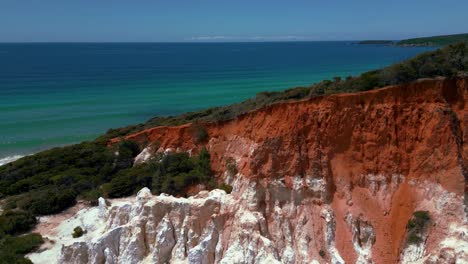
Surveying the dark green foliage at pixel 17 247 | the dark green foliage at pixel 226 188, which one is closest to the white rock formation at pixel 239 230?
the dark green foliage at pixel 17 247

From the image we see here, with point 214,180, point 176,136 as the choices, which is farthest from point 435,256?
point 176,136

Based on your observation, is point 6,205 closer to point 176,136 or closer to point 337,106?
point 176,136

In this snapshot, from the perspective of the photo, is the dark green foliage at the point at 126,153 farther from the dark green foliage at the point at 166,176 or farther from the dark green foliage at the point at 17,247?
the dark green foliage at the point at 17,247

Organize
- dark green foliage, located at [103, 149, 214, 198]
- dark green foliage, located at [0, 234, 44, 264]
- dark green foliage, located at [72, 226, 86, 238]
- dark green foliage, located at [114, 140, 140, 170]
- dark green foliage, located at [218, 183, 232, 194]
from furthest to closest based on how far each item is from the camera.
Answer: dark green foliage, located at [114, 140, 140, 170], dark green foliage, located at [103, 149, 214, 198], dark green foliage, located at [218, 183, 232, 194], dark green foliage, located at [72, 226, 86, 238], dark green foliage, located at [0, 234, 44, 264]

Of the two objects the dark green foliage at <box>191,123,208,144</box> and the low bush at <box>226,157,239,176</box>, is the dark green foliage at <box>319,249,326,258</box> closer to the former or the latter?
the low bush at <box>226,157,239,176</box>

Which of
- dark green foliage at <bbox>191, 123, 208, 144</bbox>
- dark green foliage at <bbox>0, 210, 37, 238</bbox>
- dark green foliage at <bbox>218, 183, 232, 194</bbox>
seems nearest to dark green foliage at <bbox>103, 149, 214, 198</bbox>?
dark green foliage at <bbox>191, 123, 208, 144</bbox>
